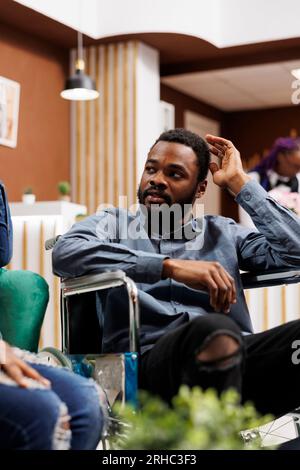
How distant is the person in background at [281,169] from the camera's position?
5.97 meters

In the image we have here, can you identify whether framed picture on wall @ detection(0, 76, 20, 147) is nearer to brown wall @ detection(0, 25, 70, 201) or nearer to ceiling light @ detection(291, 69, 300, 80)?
brown wall @ detection(0, 25, 70, 201)

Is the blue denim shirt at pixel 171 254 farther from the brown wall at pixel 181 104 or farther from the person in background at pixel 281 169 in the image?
the brown wall at pixel 181 104

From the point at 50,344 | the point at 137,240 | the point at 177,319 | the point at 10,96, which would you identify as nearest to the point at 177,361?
the point at 177,319

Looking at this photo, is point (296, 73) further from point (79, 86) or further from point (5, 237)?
point (5, 237)

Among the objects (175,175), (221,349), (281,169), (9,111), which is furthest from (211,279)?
(9,111)

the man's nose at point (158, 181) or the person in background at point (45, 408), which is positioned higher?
the man's nose at point (158, 181)

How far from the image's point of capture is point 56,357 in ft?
6.76

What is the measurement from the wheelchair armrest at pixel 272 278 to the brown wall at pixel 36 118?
4431mm

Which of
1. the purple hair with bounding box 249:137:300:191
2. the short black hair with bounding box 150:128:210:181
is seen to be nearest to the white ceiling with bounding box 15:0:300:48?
the purple hair with bounding box 249:137:300:191

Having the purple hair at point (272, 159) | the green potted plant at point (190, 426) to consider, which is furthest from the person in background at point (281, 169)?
the green potted plant at point (190, 426)

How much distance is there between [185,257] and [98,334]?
0.32 metres

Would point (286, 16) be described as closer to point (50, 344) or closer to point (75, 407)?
point (50, 344)

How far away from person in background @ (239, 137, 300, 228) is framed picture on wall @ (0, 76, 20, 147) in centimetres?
195
